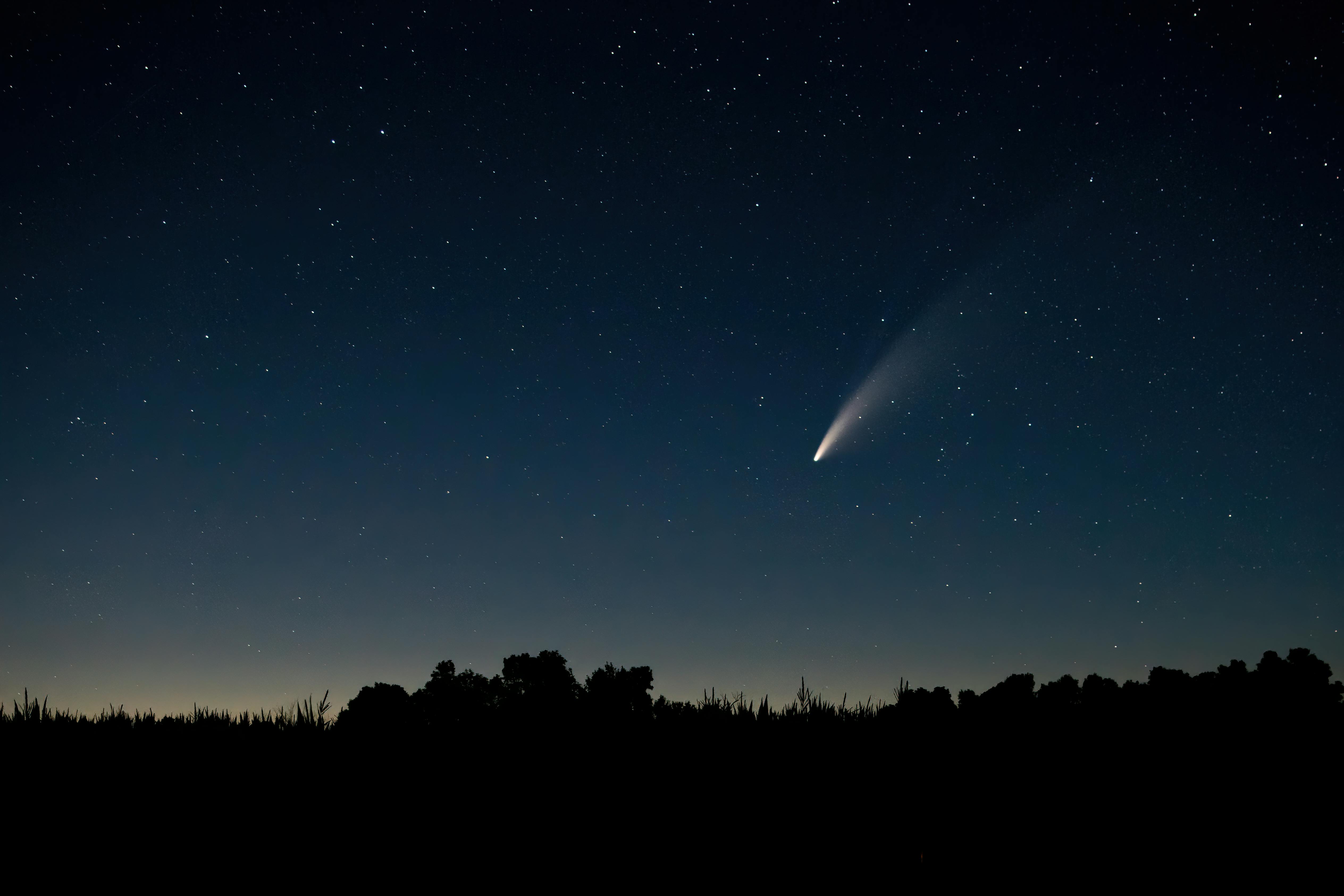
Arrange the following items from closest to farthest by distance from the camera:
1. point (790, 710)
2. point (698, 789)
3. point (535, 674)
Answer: point (698, 789) < point (790, 710) < point (535, 674)

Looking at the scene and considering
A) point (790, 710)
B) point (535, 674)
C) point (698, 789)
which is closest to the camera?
point (698, 789)

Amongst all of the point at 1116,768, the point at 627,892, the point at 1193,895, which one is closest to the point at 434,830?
the point at 627,892

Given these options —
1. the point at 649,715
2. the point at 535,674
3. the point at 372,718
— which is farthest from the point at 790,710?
the point at 535,674

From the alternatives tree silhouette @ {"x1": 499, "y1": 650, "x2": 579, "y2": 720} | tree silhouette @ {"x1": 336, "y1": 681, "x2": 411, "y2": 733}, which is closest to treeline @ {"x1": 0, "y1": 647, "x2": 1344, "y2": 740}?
tree silhouette @ {"x1": 336, "y1": 681, "x2": 411, "y2": 733}

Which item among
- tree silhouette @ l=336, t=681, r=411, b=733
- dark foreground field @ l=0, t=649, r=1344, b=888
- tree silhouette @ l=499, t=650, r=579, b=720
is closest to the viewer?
dark foreground field @ l=0, t=649, r=1344, b=888

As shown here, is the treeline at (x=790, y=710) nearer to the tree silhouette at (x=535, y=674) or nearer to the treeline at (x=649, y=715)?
the treeline at (x=649, y=715)

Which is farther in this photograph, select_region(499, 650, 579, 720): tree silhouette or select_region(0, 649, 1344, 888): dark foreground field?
select_region(499, 650, 579, 720): tree silhouette

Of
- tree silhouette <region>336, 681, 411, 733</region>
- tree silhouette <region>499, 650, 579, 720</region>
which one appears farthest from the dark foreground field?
tree silhouette <region>499, 650, 579, 720</region>

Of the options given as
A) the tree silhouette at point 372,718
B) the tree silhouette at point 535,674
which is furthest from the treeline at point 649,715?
the tree silhouette at point 535,674

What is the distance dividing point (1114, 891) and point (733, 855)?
103 inches

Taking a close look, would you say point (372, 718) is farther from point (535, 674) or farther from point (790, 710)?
point (535, 674)

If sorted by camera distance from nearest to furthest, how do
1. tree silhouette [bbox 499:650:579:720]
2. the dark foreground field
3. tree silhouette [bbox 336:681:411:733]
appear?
the dark foreground field → tree silhouette [bbox 336:681:411:733] → tree silhouette [bbox 499:650:579:720]

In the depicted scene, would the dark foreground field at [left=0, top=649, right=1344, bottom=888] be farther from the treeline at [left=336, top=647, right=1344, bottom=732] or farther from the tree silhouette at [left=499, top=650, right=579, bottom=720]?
the tree silhouette at [left=499, top=650, right=579, bottom=720]

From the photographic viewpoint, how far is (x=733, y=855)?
15.7 feet
